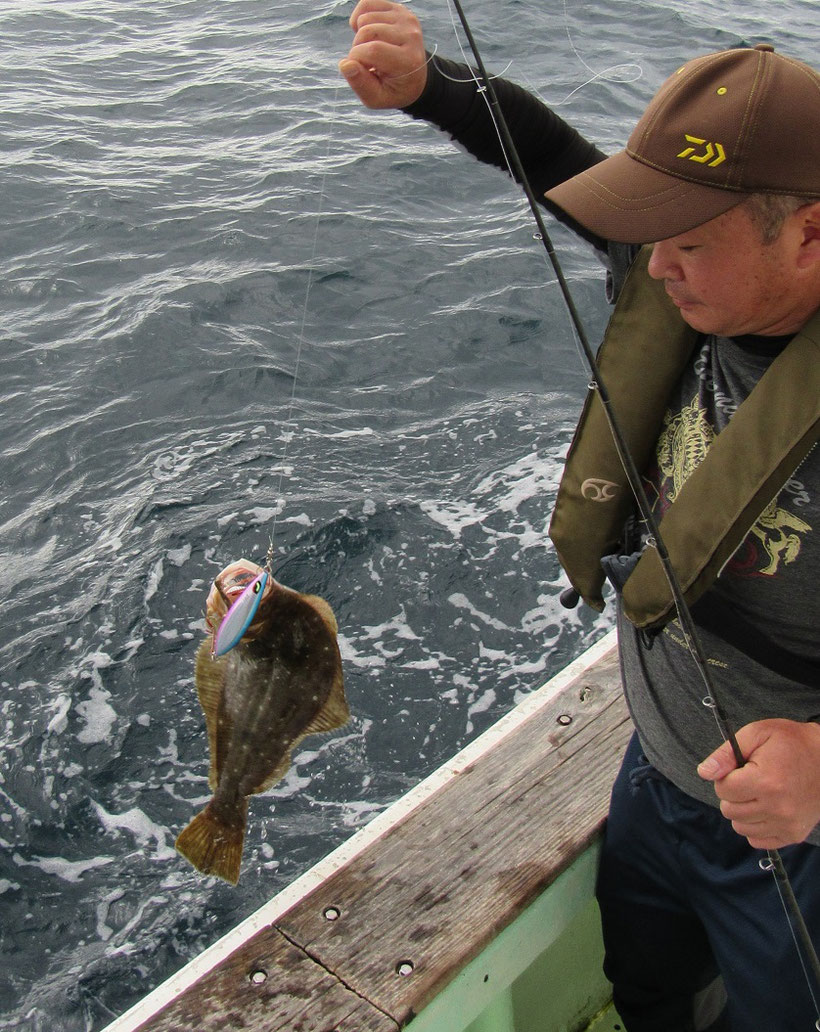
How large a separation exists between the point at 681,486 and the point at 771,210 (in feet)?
2.13

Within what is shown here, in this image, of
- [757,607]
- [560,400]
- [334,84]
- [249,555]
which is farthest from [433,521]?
[334,84]

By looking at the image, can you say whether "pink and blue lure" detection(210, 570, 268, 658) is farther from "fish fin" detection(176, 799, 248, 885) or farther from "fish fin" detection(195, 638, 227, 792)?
"fish fin" detection(176, 799, 248, 885)

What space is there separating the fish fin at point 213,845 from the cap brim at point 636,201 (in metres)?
1.74

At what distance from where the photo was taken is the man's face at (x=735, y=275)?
1.91 meters

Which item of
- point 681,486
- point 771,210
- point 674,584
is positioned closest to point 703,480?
point 681,486

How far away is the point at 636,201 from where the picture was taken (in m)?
2.00

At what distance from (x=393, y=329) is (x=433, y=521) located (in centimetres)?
243

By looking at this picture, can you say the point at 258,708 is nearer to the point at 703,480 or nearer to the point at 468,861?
the point at 468,861

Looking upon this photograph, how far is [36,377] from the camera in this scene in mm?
7031

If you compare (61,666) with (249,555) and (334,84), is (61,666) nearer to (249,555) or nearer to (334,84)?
(249,555)

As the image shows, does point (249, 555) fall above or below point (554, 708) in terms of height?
below

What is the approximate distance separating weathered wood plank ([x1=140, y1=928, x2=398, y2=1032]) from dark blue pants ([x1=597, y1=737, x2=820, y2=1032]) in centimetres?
79

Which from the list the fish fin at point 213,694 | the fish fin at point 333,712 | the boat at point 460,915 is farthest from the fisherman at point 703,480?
the fish fin at point 213,694

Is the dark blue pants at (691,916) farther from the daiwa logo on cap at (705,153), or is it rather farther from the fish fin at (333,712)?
the daiwa logo on cap at (705,153)
